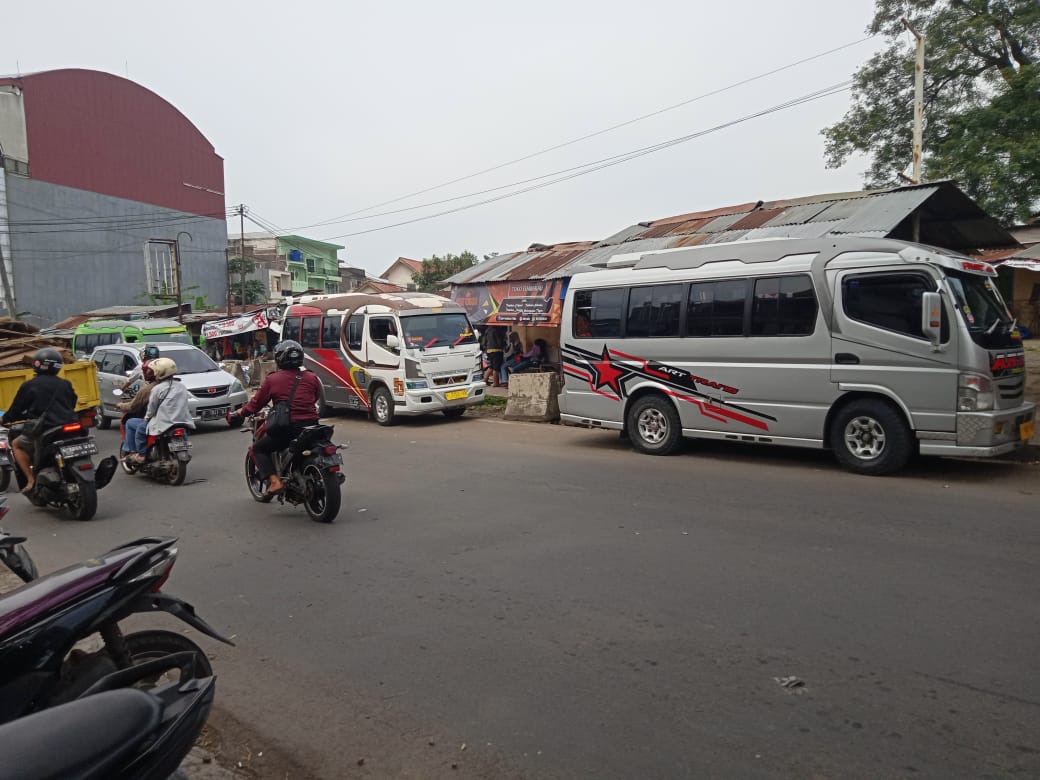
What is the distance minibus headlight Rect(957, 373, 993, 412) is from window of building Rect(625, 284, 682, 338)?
3.46 meters

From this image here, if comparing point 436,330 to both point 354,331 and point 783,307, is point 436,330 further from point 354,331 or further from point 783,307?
point 783,307

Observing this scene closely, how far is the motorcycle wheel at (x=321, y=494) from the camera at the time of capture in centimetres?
Result: 707

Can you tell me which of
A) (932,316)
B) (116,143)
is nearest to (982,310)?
(932,316)

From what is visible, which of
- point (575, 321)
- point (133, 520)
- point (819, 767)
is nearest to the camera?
point (819, 767)

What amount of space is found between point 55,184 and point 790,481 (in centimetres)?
3655

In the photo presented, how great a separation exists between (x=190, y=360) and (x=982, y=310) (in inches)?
549

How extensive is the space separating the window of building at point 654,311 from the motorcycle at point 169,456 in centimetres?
604

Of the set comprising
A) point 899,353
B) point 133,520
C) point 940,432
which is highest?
point 899,353

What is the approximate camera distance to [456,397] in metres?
14.4

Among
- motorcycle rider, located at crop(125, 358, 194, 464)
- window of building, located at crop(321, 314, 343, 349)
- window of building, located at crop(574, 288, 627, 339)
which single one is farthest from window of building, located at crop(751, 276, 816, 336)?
window of building, located at crop(321, 314, 343, 349)

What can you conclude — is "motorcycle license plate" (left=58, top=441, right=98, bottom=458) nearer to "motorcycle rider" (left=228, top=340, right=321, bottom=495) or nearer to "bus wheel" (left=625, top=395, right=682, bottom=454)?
"motorcycle rider" (left=228, top=340, right=321, bottom=495)

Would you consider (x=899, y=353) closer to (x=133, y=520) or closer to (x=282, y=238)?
(x=133, y=520)

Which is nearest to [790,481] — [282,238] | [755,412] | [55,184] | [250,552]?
[755,412]

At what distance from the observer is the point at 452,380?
14.4 m
